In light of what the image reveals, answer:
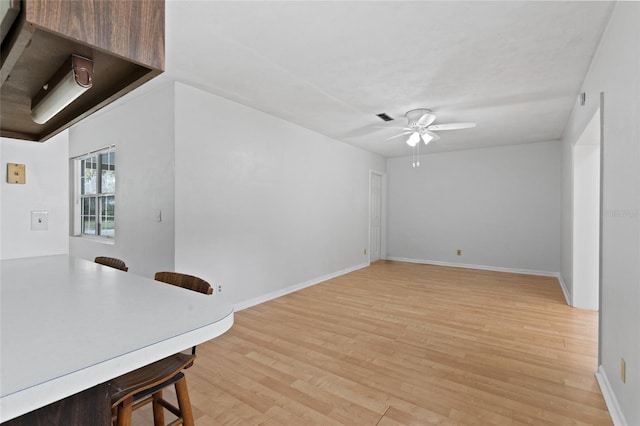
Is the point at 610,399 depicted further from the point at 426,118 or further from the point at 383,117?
the point at 383,117

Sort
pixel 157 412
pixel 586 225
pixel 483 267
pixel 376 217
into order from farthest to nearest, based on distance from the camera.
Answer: pixel 376 217 < pixel 483 267 < pixel 586 225 < pixel 157 412

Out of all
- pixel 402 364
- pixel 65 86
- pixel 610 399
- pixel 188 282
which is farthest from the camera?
pixel 402 364

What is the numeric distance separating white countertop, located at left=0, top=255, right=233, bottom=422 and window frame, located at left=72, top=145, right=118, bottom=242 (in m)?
3.21

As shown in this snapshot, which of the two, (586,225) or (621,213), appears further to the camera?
(586,225)

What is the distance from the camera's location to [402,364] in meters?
2.53

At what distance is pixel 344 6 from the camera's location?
2031 millimetres

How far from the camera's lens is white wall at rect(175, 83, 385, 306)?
338cm

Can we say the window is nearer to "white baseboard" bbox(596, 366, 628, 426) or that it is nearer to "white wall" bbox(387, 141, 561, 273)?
"white baseboard" bbox(596, 366, 628, 426)

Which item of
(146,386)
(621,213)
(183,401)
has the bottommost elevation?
(183,401)

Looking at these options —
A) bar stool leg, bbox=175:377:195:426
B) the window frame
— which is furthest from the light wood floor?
the window frame

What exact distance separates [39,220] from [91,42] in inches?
80.0

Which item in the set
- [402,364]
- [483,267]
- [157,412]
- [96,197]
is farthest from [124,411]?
[483,267]

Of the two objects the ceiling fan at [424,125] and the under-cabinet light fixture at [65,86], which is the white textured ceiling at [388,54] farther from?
the under-cabinet light fixture at [65,86]

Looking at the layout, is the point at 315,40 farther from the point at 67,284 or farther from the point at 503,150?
the point at 503,150
